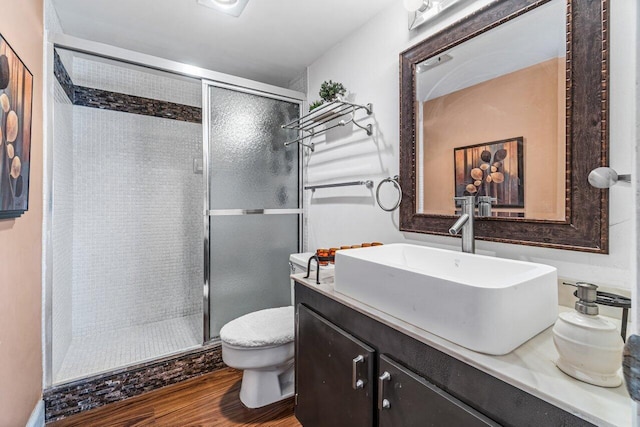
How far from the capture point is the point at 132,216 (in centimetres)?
247

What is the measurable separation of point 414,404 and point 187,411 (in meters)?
1.44

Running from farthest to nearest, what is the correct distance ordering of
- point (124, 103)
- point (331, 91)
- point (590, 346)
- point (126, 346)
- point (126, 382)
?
point (124, 103) → point (126, 346) → point (331, 91) → point (126, 382) → point (590, 346)

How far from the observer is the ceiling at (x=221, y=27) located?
165 centimetres

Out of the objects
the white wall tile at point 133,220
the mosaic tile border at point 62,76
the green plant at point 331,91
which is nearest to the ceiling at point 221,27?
the mosaic tile border at point 62,76

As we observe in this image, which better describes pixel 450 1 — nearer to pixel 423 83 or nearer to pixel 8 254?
pixel 423 83

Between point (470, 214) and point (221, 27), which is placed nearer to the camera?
point (470, 214)

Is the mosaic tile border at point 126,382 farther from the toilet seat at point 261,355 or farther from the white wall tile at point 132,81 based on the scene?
the white wall tile at point 132,81

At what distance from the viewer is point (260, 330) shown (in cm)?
167

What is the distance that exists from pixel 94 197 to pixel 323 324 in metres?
2.20

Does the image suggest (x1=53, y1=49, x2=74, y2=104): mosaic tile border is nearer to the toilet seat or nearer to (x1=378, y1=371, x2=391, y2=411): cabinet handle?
the toilet seat

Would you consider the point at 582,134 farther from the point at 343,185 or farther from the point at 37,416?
the point at 37,416

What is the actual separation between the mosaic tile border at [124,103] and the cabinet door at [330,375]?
7.06 feet

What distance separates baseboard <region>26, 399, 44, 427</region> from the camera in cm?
136

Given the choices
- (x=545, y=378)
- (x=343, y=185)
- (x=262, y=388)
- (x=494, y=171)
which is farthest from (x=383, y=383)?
(x=343, y=185)
